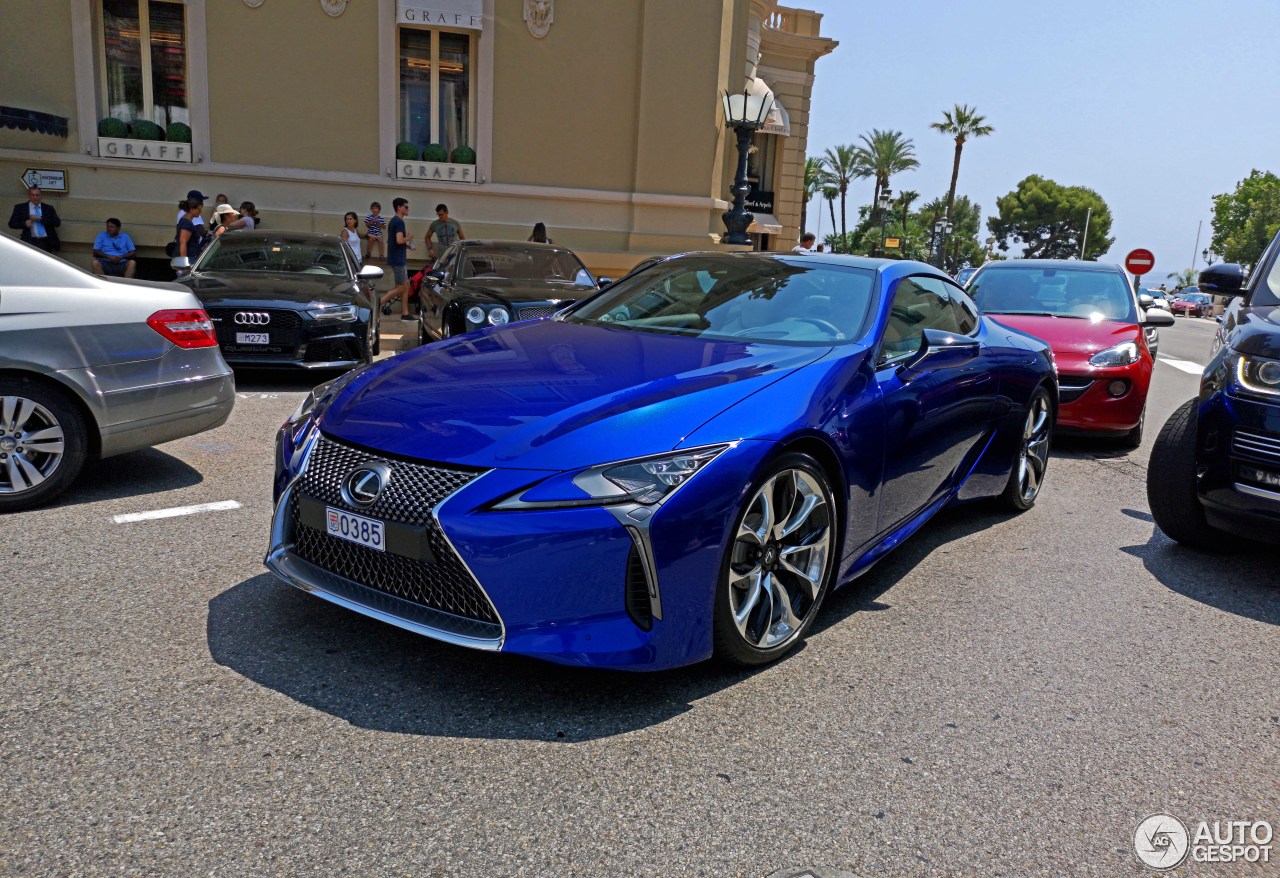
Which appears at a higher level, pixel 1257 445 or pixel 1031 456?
pixel 1257 445

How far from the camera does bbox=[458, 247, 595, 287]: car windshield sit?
1075 centimetres

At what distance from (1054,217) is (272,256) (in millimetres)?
108233

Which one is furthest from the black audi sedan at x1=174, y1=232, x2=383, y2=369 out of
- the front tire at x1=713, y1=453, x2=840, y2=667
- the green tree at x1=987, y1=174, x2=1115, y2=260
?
the green tree at x1=987, y1=174, x2=1115, y2=260

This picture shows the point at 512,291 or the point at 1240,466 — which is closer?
the point at 1240,466

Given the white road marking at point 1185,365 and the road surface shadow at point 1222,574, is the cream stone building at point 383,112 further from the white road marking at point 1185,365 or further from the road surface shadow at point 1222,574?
the road surface shadow at point 1222,574

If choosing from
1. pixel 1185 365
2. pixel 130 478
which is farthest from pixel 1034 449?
pixel 1185 365

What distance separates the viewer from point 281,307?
28.4 ft

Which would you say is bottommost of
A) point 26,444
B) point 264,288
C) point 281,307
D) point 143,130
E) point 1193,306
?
point 1193,306

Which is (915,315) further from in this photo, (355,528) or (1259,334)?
(355,528)

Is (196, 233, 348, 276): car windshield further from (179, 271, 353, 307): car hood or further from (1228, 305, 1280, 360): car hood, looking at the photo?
(1228, 305, 1280, 360): car hood

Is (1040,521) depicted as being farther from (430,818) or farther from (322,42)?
(322,42)

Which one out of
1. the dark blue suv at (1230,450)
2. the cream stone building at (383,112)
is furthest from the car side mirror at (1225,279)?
the cream stone building at (383,112)

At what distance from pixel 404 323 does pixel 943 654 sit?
40.3 ft

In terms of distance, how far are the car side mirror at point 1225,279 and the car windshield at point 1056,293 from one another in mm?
2584
